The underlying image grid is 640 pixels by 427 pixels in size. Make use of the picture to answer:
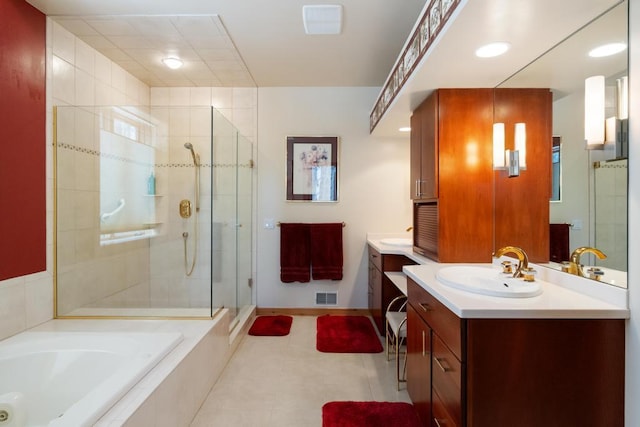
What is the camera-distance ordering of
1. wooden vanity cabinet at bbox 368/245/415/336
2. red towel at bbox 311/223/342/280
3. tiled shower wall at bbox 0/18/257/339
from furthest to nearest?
red towel at bbox 311/223/342/280 < wooden vanity cabinet at bbox 368/245/415/336 < tiled shower wall at bbox 0/18/257/339

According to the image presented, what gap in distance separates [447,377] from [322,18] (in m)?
2.20

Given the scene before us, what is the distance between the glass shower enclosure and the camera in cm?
223

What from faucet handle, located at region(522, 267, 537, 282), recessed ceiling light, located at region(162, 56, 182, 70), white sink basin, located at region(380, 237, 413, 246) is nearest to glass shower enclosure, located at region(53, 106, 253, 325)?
recessed ceiling light, located at region(162, 56, 182, 70)

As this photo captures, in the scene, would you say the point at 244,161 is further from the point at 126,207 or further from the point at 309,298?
the point at 309,298

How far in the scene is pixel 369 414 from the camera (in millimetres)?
1734

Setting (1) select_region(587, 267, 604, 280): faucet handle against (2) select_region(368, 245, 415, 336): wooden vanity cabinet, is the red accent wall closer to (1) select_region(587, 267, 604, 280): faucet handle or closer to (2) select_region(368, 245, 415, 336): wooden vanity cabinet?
(2) select_region(368, 245, 415, 336): wooden vanity cabinet

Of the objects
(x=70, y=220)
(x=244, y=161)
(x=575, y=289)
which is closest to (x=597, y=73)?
(x=575, y=289)

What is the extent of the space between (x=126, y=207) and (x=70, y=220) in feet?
1.58

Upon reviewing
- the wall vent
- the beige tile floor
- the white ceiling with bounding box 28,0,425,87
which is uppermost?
the white ceiling with bounding box 28,0,425,87

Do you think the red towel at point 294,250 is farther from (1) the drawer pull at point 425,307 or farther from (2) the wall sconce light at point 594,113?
(2) the wall sconce light at point 594,113

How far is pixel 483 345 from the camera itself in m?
1.08

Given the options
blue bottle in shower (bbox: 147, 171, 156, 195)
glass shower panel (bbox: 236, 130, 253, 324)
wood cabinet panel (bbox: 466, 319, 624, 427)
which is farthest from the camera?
glass shower panel (bbox: 236, 130, 253, 324)

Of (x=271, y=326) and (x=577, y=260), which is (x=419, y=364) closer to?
(x=577, y=260)

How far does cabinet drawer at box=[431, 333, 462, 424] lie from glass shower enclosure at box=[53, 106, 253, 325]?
1.56m
